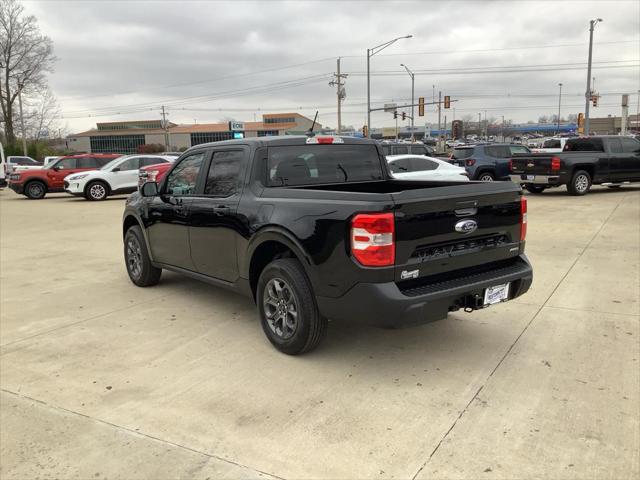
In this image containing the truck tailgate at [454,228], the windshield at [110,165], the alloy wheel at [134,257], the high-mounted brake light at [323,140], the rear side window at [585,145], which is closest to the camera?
the truck tailgate at [454,228]

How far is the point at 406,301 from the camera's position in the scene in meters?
3.44

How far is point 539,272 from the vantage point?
22.3ft

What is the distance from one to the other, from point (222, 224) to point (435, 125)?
182m

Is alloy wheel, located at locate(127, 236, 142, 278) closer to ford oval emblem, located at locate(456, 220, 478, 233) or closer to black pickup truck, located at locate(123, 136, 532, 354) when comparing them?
black pickup truck, located at locate(123, 136, 532, 354)

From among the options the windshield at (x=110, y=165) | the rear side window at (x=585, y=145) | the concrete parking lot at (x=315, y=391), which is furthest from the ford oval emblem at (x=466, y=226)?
the windshield at (x=110, y=165)

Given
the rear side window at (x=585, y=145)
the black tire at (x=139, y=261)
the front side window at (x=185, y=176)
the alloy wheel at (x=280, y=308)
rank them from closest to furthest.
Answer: the alloy wheel at (x=280, y=308), the front side window at (x=185, y=176), the black tire at (x=139, y=261), the rear side window at (x=585, y=145)

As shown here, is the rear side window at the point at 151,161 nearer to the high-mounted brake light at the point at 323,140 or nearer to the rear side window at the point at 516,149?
the rear side window at the point at 516,149

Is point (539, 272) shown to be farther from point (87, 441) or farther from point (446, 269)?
point (87, 441)

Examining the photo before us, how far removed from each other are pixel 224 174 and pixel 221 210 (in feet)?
1.29

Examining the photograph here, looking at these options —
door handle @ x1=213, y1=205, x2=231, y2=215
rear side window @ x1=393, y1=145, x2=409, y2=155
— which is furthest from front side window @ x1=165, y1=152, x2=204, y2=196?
rear side window @ x1=393, y1=145, x2=409, y2=155

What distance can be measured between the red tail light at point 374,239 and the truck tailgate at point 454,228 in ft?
0.19

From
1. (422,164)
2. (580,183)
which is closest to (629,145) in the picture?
(580,183)

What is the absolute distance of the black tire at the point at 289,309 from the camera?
3.89 metres

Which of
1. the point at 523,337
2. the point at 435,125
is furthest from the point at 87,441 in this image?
the point at 435,125
